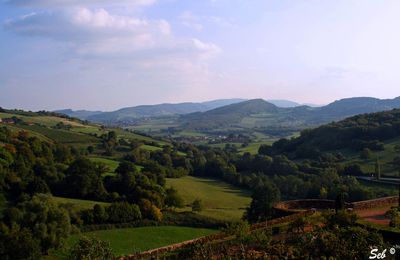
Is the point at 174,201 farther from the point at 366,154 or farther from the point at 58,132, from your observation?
the point at 58,132

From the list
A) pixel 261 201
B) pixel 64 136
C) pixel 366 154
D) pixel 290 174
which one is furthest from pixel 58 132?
pixel 261 201

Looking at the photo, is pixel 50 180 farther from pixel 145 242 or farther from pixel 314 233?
pixel 314 233

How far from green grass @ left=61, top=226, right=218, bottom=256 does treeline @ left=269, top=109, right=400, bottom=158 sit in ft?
220

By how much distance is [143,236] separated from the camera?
52.3 meters

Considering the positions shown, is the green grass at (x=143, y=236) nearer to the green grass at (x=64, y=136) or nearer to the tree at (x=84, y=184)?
the tree at (x=84, y=184)

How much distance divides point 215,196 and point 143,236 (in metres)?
30.8

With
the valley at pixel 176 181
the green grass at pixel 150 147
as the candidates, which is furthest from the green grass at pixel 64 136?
the green grass at pixel 150 147

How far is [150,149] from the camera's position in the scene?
124375 millimetres

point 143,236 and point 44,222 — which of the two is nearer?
point 44,222

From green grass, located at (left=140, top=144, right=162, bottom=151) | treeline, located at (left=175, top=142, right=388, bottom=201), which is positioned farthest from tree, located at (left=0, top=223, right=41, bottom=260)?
green grass, located at (left=140, top=144, right=162, bottom=151)

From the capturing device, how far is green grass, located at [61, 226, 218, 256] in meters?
47.4

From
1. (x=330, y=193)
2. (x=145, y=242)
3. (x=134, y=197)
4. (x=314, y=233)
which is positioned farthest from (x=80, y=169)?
(x=314, y=233)

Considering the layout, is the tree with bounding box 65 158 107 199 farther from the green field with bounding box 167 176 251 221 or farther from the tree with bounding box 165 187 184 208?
the green field with bounding box 167 176 251 221

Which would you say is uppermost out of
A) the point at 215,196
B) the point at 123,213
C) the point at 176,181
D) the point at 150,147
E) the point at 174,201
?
the point at 150,147
